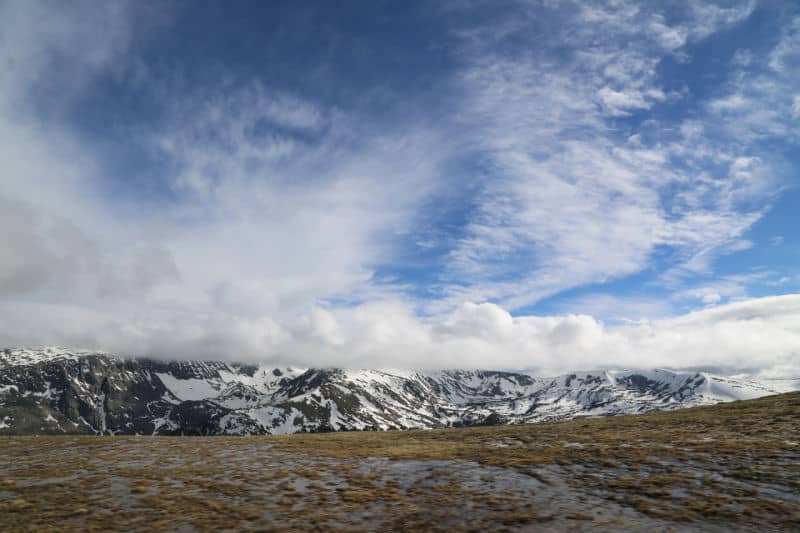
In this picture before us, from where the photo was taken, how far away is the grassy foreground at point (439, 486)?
15008 mm

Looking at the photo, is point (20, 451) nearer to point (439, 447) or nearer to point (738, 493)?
point (439, 447)

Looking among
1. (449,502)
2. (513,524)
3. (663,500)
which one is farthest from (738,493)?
(449,502)

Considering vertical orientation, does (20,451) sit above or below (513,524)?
below

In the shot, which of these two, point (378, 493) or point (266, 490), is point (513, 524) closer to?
point (378, 493)

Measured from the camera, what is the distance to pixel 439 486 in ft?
67.2

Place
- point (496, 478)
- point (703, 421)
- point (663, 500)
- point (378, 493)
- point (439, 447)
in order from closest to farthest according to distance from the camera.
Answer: point (663, 500)
point (378, 493)
point (496, 478)
point (439, 447)
point (703, 421)

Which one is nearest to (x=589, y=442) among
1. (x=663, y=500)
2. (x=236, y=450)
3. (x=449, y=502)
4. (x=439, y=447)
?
(x=439, y=447)

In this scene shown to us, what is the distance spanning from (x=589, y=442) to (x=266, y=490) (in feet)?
80.6

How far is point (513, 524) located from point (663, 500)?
22.8 ft

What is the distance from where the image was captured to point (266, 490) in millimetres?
20188

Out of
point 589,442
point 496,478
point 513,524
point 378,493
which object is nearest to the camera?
point 513,524

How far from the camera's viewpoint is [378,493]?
63.3 ft

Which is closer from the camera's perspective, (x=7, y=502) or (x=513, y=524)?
(x=513, y=524)

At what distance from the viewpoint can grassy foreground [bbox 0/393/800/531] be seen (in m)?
15.0
